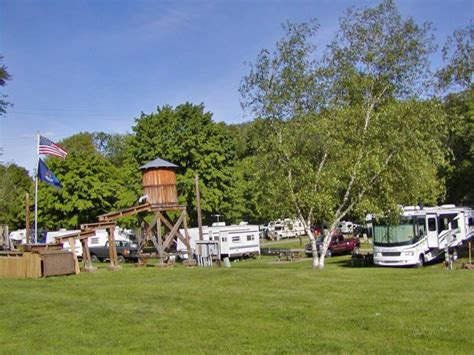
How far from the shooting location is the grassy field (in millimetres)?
10172

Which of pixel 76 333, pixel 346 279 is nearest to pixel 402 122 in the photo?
pixel 346 279

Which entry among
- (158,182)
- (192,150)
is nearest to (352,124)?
(158,182)

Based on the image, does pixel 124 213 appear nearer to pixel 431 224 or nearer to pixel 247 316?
pixel 431 224

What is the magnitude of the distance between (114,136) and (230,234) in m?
69.2

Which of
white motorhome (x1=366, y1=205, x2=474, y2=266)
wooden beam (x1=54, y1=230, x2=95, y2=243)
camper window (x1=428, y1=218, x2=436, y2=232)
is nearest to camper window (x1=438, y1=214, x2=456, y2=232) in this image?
white motorhome (x1=366, y1=205, x2=474, y2=266)

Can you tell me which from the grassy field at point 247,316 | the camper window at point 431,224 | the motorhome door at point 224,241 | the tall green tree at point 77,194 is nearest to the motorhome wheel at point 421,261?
the camper window at point 431,224

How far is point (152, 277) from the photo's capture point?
2533cm

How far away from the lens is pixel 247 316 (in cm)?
1314

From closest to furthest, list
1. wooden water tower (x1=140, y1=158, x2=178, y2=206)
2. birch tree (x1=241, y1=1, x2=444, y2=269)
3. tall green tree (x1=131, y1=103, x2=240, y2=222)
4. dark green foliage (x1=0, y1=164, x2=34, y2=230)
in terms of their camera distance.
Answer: birch tree (x1=241, y1=1, x2=444, y2=269)
wooden water tower (x1=140, y1=158, x2=178, y2=206)
tall green tree (x1=131, y1=103, x2=240, y2=222)
dark green foliage (x1=0, y1=164, x2=34, y2=230)

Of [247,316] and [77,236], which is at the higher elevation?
[77,236]

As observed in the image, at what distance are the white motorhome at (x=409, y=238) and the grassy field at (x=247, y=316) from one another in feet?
21.3

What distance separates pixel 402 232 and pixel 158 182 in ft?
51.6

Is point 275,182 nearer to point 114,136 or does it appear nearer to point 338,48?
point 338,48

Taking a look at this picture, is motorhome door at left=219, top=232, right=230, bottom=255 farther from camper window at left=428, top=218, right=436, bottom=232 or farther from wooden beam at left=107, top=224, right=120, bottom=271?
camper window at left=428, top=218, right=436, bottom=232
